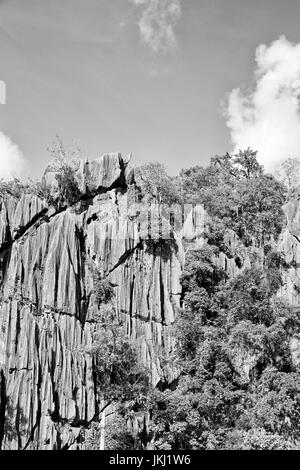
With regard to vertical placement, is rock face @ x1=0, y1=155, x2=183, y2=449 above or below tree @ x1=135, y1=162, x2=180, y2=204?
below

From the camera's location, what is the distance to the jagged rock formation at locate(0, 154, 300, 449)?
16.7m

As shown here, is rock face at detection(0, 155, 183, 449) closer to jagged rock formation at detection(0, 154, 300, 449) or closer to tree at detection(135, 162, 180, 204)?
jagged rock formation at detection(0, 154, 300, 449)

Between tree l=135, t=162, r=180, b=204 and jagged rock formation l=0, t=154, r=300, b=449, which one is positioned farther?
tree l=135, t=162, r=180, b=204

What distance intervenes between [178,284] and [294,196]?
9.54 m

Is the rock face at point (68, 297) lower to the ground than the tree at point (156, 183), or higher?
lower

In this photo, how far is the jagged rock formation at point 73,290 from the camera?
54.9 feet

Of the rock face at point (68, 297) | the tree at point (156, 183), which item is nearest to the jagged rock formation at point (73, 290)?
the rock face at point (68, 297)

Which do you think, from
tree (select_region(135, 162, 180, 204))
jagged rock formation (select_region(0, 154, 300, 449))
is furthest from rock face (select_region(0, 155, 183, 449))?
tree (select_region(135, 162, 180, 204))

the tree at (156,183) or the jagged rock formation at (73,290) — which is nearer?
the jagged rock formation at (73,290)

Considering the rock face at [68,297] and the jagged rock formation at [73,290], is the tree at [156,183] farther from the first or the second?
the rock face at [68,297]

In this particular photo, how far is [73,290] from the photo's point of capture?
734 inches
